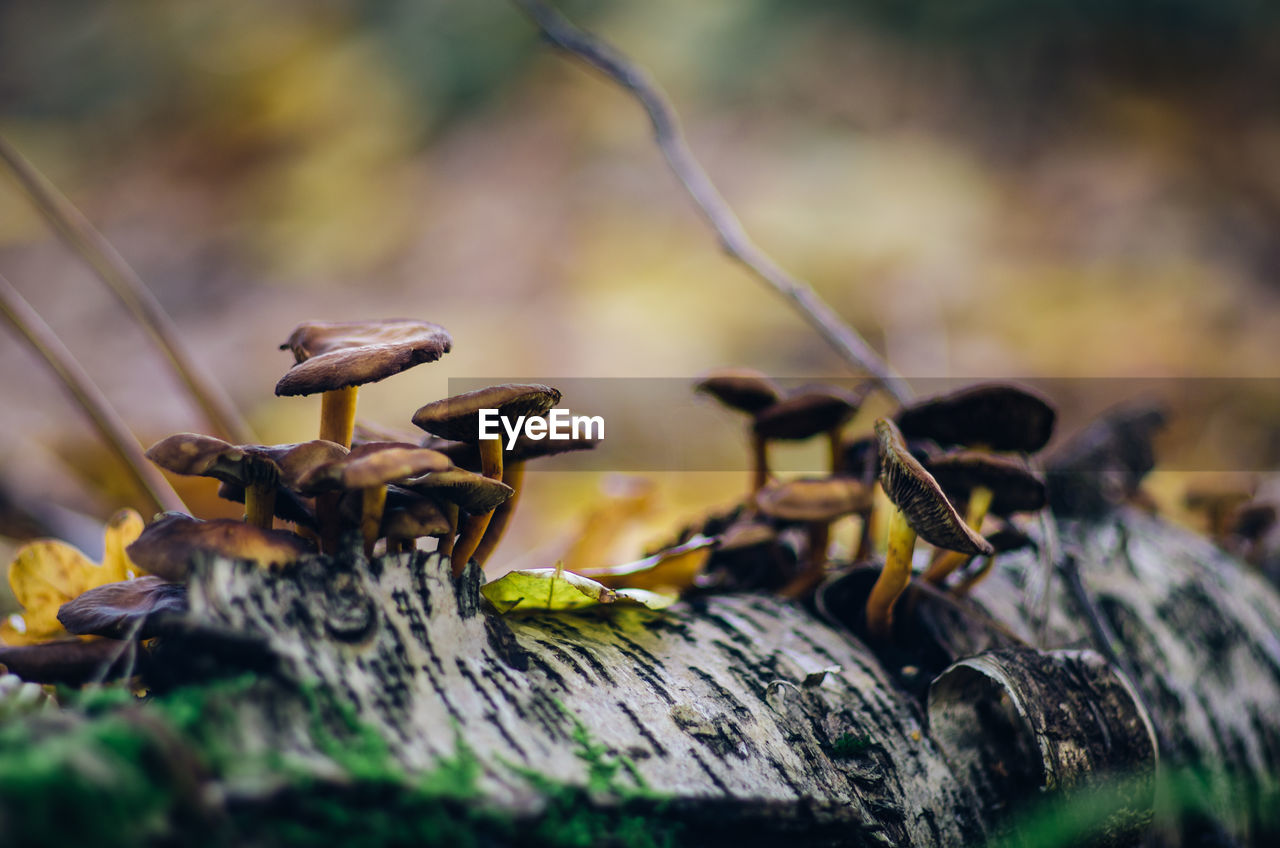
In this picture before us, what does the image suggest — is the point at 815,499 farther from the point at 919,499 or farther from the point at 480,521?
the point at 480,521

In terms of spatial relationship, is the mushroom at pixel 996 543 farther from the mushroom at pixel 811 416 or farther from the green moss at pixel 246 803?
the green moss at pixel 246 803

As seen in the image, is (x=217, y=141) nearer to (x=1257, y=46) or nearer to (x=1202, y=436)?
(x=1202, y=436)

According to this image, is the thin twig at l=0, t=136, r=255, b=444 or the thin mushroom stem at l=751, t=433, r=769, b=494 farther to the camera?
the thin twig at l=0, t=136, r=255, b=444

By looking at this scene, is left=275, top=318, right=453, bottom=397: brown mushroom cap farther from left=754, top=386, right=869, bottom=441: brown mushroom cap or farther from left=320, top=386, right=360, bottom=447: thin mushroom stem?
left=754, top=386, right=869, bottom=441: brown mushroom cap

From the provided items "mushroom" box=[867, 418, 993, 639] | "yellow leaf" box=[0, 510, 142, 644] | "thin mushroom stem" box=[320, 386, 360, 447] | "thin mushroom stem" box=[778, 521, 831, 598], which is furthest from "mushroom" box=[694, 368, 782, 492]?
"yellow leaf" box=[0, 510, 142, 644]

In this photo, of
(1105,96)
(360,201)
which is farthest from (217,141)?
(1105,96)

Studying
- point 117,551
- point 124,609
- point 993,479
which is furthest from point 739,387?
point 117,551
